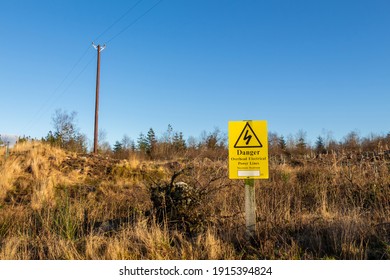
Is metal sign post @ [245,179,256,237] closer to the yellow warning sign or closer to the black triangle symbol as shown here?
the yellow warning sign

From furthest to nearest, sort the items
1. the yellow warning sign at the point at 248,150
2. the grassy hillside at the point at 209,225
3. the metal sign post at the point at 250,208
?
the metal sign post at the point at 250,208, the yellow warning sign at the point at 248,150, the grassy hillside at the point at 209,225

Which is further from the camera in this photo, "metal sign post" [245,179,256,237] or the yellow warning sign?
"metal sign post" [245,179,256,237]

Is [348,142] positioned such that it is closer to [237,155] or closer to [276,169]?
[276,169]

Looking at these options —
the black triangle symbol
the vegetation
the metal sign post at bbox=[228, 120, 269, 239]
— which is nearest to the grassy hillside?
the vegetation

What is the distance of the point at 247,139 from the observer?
4121 mm

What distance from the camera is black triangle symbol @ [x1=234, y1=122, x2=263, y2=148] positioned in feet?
13.5

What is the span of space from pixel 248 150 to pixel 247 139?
0.48 ft

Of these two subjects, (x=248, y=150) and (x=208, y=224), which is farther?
(x=208, y=224)

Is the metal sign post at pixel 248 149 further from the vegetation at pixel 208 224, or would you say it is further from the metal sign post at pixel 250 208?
the vegetation at pixel 208 224

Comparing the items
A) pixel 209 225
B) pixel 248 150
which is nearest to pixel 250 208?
pixel 248 150

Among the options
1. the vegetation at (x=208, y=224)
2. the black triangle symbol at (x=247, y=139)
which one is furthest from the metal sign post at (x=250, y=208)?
the black triangle symbol at (x=247, y=139)

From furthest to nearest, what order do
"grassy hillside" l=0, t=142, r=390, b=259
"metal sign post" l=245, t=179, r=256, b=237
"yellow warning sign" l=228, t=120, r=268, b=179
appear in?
"metal sign post" l=245, t=179, r=256, b=237, "yellow warning sign" l=228, t=120, r=268, b=179, "grassy hillside" l=0, t=142, r=390, b=259

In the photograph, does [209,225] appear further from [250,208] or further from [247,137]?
[247,137]

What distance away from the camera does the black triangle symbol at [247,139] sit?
410 centimetres
